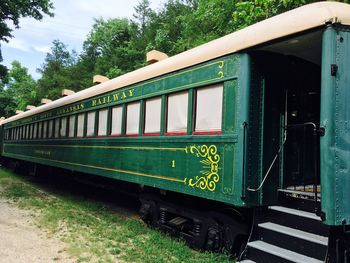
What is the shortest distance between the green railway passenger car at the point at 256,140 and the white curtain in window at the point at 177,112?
0.05 feet

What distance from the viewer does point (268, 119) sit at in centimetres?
498

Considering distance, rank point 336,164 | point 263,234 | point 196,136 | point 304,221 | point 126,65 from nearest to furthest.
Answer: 1. point 336,164
2. point 304,221
3. point 263,234
4. point 196,136
5. point 126,65

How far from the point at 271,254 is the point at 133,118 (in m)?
4.18

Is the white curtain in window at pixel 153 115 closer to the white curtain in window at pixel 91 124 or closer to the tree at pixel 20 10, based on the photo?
the white curtain in window at pixel 91 124

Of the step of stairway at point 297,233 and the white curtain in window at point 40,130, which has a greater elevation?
the white curtain in window at point 40,130

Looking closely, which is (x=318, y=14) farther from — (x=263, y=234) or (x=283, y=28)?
(x=263, y=234)

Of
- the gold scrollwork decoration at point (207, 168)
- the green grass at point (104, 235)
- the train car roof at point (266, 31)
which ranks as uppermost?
the train car roof at point (266, 31)

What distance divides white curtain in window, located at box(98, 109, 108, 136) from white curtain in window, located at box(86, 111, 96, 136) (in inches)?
13.8

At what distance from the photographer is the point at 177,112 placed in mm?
6207

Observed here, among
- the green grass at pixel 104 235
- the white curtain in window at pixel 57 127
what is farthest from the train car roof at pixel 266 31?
the white curtain in window at pixel 57 127

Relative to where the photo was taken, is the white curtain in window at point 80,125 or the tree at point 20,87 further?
the tree at point 20,87

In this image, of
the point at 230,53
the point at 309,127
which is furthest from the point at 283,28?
the point at 309,127

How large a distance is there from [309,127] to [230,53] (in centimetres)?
149

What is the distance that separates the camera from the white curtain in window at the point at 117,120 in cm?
811
